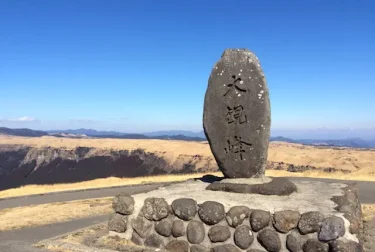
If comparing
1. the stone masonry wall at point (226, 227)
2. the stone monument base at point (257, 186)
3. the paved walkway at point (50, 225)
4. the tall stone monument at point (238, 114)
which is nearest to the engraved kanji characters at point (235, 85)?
the tall stone monument at point (238, 114)

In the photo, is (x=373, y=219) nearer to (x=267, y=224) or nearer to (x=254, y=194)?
(x=254, y=194)

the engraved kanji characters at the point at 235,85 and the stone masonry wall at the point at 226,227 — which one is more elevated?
the engraved kanji characters at the point at 235,85

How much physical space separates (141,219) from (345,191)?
184 inches

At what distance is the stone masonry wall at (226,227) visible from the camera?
20.9ft

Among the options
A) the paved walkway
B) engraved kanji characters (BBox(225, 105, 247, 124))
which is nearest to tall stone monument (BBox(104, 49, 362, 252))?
engraved kanji characters (BBox(225, 105, 247, 124))

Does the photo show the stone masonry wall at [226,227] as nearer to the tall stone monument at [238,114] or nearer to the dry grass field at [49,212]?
the tall stone monument at [238,114]

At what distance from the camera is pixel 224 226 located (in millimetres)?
7227

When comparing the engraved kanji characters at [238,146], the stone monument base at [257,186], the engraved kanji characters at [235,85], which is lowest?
the stone monument base at [257,186]

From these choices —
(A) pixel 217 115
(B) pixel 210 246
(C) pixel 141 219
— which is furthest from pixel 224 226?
(A) pixel 217 115

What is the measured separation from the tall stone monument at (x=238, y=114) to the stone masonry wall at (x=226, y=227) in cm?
165

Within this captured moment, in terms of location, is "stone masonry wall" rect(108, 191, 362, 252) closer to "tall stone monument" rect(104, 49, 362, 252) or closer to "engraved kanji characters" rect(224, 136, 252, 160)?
"tall stone monument" rect(104, 49, 362, 252)

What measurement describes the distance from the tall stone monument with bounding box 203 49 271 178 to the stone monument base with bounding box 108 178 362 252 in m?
0.50

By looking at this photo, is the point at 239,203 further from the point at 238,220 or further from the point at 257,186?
the point at 257,186

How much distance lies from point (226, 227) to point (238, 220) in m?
0.30
